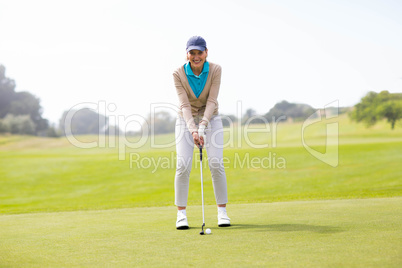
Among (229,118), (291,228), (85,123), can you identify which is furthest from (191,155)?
(85,123)

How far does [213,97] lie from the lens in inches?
179

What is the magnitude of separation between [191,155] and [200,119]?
427 mm

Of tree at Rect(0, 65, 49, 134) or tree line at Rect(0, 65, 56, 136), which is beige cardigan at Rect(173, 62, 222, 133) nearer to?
tree line at Rect(0, 65, 56, 136)

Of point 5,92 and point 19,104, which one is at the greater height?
point 5,92

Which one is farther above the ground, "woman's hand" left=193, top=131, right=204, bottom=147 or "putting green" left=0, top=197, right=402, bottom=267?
"woman's hand" left=193, top=131, right=204, bottom=147

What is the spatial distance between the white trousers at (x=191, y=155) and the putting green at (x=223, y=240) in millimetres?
338

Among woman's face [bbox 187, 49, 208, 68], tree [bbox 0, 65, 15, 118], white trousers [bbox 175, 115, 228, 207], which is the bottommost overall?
white trousers [bbox 175, 115, 228, 207]

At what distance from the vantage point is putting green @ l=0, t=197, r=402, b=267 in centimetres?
268

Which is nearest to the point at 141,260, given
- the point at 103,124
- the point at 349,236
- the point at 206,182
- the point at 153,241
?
the point at 153,241

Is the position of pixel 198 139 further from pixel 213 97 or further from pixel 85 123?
pixel 85 123

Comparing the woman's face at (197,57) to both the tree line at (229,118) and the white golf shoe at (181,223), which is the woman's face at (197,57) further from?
the tree line at (229,118)

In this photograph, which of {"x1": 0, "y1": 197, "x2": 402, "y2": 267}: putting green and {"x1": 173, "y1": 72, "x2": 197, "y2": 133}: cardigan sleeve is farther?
{"x1": 173, "y1": 72, "x2": 197, "y2": 133}: cardigan sleeve

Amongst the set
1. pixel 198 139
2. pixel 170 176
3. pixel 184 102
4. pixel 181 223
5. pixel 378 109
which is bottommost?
pixel 170 176

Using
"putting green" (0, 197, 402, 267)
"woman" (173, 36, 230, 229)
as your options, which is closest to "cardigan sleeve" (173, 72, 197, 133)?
"woman" (173, 36, 230, 229)
